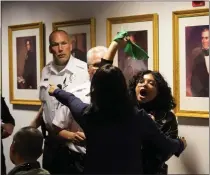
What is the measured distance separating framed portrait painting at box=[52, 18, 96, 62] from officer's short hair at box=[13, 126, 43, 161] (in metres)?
0.42

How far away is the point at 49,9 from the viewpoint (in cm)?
161

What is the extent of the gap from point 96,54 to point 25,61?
0.40 m

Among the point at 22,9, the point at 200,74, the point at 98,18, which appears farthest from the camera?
the point at 22,9

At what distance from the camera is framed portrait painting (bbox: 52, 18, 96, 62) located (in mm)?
1543

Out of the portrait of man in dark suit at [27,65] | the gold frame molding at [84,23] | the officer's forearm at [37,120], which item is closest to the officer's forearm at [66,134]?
the officer's forearm at [37,120]

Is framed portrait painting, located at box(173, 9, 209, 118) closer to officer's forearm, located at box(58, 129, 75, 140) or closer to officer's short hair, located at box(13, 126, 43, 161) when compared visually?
officer's forearm, located at box(58, 129, 75, 140)

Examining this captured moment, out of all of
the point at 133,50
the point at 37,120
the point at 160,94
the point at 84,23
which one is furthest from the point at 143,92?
the point at 37,120

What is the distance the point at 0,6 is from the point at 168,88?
0.92 meters

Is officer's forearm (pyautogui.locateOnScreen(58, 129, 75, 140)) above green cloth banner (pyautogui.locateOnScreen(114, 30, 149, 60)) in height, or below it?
below

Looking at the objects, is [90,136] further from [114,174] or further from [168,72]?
[168,72]

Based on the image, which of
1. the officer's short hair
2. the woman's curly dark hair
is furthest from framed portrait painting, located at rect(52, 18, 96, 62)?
the officer's short hair

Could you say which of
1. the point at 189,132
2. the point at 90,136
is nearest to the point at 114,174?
the point at 90,136

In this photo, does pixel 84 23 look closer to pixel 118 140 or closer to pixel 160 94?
pixel 160 94

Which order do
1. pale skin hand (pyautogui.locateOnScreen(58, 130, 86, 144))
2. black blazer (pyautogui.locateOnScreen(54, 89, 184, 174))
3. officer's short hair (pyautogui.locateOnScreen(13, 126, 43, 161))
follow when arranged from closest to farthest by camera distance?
black blazer (pyautogui.locateOnScreen(54, 89, 184, 174))
officer's short hair (pyautogui.locateOnScreen(13, 126, 43, 161))
pale skin hand (pyautogui.locateOnScreen(58, 130, 86, 144))
